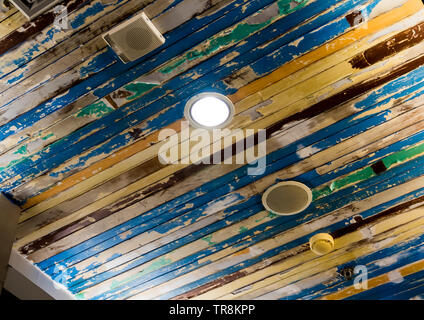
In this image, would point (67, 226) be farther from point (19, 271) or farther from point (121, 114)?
point (121, 114)

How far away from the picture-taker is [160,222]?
3.36m

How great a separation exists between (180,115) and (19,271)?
215 centimetres

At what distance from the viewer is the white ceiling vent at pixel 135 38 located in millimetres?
2350

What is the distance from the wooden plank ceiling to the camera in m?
2.50

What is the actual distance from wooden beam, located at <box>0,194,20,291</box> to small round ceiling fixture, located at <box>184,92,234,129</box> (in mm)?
1793

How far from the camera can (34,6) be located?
234cm

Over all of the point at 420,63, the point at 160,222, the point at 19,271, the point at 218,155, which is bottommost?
the point at 19,271

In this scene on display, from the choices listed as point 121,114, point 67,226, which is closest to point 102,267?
point 67,226

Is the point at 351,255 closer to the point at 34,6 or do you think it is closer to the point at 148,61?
the point at 148,61

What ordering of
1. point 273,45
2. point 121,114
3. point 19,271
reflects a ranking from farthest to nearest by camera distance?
point 19,271 < point 121,114 < point 273,45

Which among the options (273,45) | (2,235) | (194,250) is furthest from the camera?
(194,250)

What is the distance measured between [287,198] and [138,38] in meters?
1.84

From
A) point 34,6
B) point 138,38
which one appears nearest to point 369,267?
point 138,38

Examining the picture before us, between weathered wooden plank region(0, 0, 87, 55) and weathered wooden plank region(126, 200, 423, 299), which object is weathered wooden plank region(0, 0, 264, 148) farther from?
weathered wooden plank region(126, 200, 423, 299)
